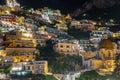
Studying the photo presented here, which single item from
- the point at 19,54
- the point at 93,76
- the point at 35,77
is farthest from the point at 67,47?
the point at 35,77

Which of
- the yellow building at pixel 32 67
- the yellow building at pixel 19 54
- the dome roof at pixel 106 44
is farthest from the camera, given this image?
the dome roof at pixel 106 44

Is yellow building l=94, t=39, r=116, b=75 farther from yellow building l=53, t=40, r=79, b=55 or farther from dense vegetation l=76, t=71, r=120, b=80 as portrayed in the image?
yellow building l=53, t=40, r=79, b=55

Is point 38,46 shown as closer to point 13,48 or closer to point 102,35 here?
point 13,48

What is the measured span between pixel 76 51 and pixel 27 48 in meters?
1.52

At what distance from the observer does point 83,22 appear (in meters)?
18.3

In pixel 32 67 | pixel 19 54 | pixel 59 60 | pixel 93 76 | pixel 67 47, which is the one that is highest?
pixel 67 47

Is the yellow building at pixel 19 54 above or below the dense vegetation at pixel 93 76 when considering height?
above

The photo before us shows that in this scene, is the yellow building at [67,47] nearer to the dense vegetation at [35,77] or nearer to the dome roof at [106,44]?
the dome roof at [106,44]

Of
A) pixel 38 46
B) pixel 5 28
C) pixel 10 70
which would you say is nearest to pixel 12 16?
pixel 5 28

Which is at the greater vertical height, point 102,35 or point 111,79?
point 102,35

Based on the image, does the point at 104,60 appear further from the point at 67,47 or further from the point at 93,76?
the point at 93,76

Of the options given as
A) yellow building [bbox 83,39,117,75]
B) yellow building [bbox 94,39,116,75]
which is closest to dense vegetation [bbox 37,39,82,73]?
yellow building [bbox 83,39,117,75]

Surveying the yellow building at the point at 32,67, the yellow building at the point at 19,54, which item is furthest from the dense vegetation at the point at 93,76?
the yellow building at the point at 19,54

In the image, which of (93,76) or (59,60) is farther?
(59,60)
